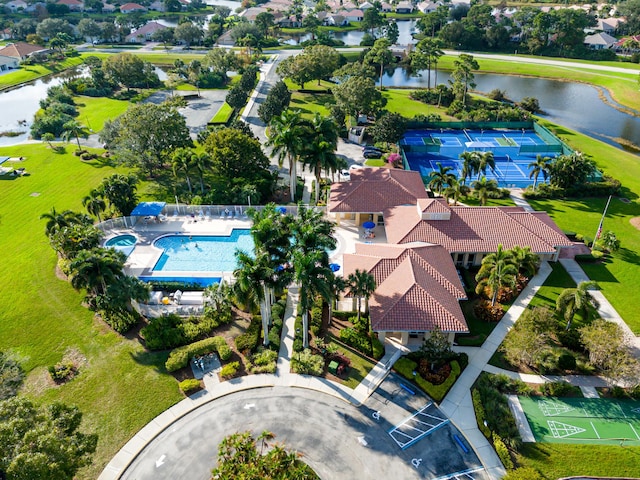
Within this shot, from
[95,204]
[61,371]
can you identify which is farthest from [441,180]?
[61,371]

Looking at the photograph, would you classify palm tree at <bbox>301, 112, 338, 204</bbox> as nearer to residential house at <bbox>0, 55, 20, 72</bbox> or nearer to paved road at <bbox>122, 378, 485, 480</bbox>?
paved road at <bbox>122, 378, 485, 480</bbox>

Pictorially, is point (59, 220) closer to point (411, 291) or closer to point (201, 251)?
point (201, 251)

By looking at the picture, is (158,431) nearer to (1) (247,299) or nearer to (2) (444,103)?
(1) (247,299)

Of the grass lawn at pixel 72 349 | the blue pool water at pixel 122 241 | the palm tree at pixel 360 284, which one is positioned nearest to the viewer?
the grass lawn at pixel 72 349

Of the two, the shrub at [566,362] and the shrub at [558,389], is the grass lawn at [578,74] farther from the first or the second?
the shrub at [558,389]

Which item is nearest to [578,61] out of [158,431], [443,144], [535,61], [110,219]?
[535,61]

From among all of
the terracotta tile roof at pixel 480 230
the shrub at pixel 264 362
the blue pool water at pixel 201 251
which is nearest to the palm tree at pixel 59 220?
the blue pool water at pixel 201 251

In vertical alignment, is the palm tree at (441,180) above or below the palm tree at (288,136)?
below
